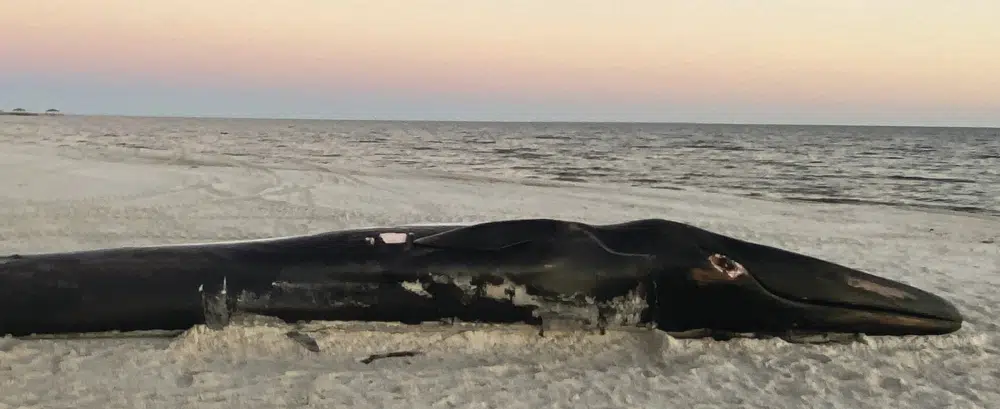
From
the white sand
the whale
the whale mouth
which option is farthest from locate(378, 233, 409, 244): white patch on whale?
the whale mouth

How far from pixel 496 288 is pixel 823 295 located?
6.48 feet

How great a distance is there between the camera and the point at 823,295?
14.2 ft

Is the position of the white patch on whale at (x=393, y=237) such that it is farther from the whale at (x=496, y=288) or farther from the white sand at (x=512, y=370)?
the white sand at (x=512, y=370)

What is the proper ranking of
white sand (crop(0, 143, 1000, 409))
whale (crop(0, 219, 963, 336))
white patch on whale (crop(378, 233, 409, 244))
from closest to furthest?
white sand (crop(0, 143, 1000, 409))
whale (crop(0, 219, 963, 336))
white patch on whale (crop(378, 233, 409, 244))

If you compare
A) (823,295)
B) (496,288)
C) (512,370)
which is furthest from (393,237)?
(823,295)

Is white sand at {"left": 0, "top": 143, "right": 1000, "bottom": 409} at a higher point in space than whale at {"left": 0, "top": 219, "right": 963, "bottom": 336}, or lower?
lower

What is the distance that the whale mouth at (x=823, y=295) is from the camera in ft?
14.1

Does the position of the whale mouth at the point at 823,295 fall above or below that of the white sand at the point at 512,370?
above

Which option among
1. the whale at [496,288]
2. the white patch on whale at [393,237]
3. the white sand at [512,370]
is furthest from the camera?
the white patch on whale at [393,237]

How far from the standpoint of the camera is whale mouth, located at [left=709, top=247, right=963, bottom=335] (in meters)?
4.31

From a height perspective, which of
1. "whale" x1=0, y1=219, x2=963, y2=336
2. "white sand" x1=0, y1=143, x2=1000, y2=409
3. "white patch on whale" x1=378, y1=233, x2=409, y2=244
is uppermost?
"white patch on whale" x1=378, y1=233, x2=409, y2=244

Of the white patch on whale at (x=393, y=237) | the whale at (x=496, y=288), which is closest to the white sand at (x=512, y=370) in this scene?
the whale at (x=496, y=288)

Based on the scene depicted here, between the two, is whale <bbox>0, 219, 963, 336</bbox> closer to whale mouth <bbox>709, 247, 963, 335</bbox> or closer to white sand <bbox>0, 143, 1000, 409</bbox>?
whale mouth <bbox>709, 247, 963, 335</bbox>

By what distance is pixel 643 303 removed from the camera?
14.1ft
